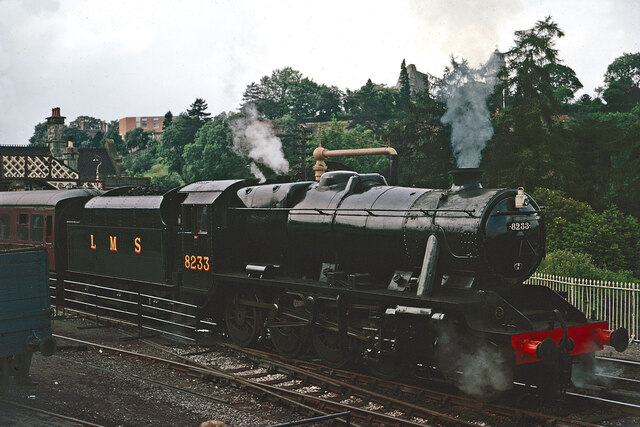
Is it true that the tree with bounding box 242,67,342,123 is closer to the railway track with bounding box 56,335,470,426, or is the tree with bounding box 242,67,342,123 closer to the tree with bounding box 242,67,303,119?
the tree with bounding box 242,67,303,119

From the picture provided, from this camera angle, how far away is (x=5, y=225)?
19516 millimetres

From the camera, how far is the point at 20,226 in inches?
743

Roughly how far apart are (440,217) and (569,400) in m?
3.36

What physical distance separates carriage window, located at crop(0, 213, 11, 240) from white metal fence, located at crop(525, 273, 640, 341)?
15894 millimetres

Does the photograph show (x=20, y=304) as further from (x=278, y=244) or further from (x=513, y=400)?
(x=513, y=400)

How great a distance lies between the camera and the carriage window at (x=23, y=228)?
18.6 metres

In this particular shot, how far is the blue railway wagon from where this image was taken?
28.2ft

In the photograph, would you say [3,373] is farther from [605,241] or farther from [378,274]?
[605,241]

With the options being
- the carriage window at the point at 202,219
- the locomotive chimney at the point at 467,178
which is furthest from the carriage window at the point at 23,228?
the locomotive chimney at the point at 467,178

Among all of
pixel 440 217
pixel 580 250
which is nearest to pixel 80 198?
pixel 440 217

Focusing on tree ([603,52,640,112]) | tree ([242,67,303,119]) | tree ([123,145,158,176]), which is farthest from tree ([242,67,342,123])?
tree ([603,52,640,112])

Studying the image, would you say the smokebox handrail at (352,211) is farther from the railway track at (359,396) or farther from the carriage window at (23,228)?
the carriage window at (23,228)

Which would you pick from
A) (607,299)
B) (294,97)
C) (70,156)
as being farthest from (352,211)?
(294,97)

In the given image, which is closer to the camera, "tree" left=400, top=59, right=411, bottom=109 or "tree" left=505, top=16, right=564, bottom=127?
"tree" left=505, top=16, right=564, bottom=127
